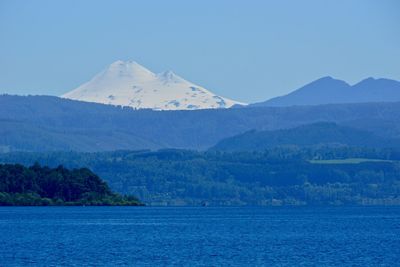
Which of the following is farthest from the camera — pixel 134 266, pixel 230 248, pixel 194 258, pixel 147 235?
pixel 147 235

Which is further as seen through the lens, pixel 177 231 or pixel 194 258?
pixel 177 231

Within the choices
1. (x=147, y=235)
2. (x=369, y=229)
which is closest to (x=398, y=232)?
(x=369, y=229)

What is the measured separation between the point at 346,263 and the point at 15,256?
115 ft

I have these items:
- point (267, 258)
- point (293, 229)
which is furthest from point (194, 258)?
point (293, 229)

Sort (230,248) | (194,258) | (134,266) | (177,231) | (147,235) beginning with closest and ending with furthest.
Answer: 1. (134,266)
2. (194,258)
3. (230,248)
4. (147,235)
5. (177,231)

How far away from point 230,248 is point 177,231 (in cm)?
4013

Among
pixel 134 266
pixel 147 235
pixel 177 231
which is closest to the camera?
pixel 134 266

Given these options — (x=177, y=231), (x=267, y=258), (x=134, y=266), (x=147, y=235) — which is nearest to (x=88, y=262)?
(x=134, y=266)

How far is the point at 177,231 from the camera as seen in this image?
18300cm

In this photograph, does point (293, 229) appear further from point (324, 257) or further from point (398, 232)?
point (324, 257)

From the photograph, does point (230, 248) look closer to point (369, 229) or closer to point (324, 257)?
point (324, 257)

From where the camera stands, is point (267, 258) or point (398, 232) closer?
point (267, 258)

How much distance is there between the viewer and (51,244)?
148 m

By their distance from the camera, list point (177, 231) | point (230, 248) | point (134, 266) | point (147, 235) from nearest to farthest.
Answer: point (134, 266)
point (230, 248)
point (147, 235)
point (177, 231)
